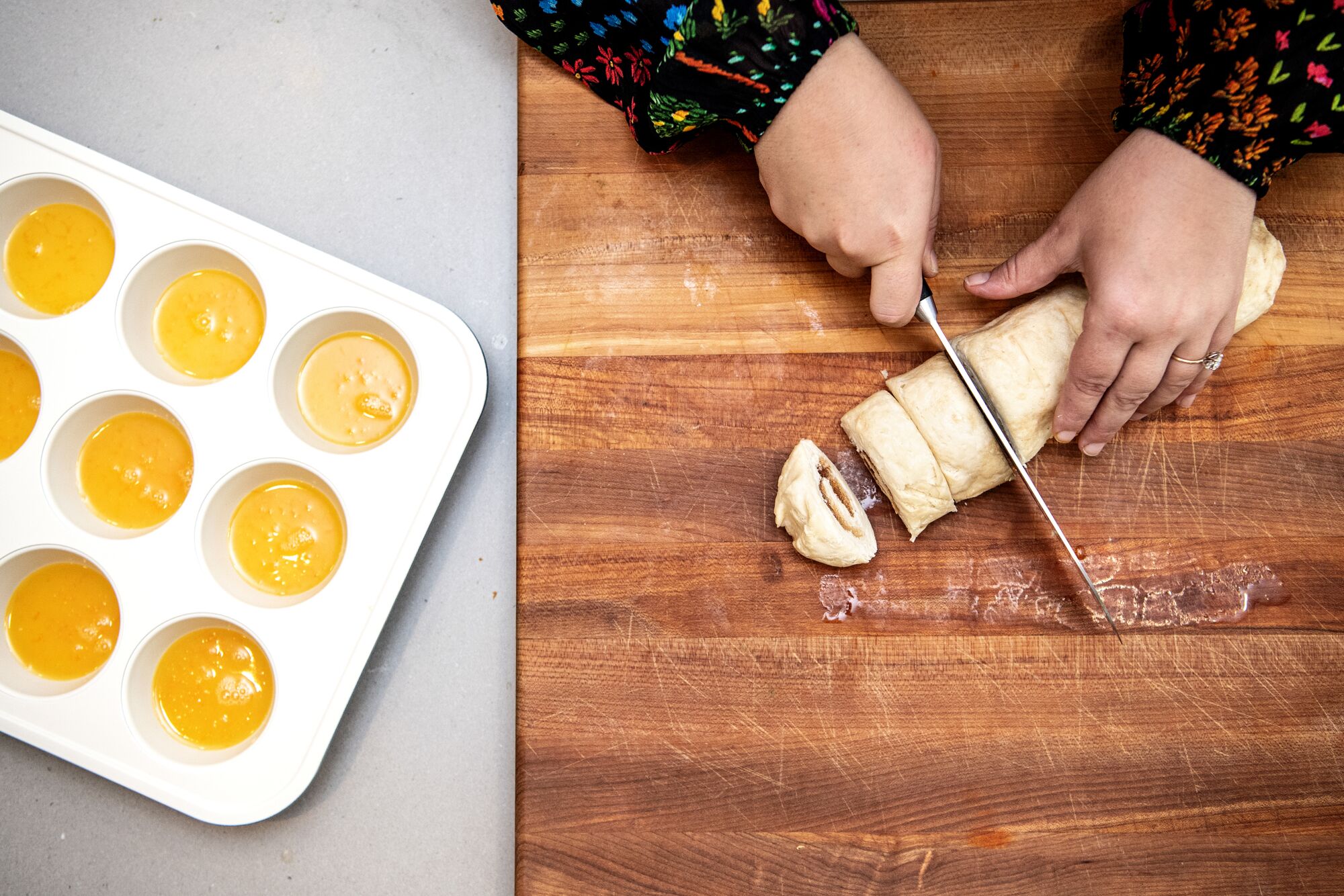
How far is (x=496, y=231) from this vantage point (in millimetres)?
2035

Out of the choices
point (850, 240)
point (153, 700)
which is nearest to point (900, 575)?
point (850, 240)

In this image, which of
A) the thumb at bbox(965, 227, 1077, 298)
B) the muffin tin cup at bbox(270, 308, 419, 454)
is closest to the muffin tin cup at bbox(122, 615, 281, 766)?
the muffin tin cup at bbox(270, 308, 419, 454)

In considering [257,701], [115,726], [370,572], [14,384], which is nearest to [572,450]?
[370,572]

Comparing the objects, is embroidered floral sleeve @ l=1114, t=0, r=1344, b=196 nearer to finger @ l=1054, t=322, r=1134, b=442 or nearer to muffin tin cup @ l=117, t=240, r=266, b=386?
finger @ l=1054, t=322, r=1134, b=442

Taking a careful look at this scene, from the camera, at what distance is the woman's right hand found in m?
1.57

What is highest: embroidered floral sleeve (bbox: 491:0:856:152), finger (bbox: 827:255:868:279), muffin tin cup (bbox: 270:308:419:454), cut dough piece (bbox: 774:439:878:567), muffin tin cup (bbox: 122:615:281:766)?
embroidered floral sleeve (bbox: 491:0:856:152)

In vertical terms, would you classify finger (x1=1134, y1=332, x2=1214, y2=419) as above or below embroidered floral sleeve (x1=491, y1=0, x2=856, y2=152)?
below

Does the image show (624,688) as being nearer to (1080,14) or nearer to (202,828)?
(202,828)

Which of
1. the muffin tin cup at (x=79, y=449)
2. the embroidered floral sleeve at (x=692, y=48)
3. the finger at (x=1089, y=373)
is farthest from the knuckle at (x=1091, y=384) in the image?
the muffin tin cup at (x=79, y=449)

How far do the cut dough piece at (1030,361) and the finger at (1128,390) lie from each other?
0.10 m

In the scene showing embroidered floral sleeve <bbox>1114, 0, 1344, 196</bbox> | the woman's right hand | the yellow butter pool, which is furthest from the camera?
the yellow butter pool

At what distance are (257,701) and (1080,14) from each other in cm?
256

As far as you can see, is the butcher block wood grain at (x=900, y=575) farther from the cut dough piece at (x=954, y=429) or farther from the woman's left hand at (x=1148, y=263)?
the woman's left hand at (x=1148, y=263)

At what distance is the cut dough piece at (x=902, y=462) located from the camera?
1729 mm
